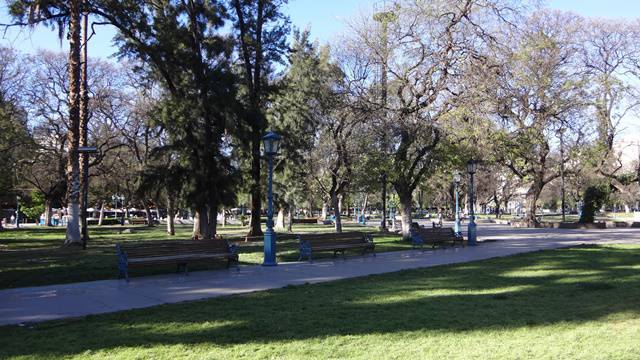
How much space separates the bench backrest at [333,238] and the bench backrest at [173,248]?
2894 millimetres

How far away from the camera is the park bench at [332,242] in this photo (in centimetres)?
1593

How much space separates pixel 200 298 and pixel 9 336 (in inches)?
129

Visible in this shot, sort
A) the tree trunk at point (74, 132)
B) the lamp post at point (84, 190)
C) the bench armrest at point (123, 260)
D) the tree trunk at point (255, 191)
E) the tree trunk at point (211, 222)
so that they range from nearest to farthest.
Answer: the bench armrest at point (123, 260) → the lamp post at point (84, 190) → the tree trunk at point (74, 132) → the tree trunk at point (211, 222) → the tree trunk at point (255, 191)

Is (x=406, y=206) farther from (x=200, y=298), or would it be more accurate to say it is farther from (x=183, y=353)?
(x=183, y=353)

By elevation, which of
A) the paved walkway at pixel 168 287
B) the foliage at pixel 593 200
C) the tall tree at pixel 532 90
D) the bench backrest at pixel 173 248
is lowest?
the paved walkway at pixel 168 287

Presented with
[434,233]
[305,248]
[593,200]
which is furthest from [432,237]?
[593,200]

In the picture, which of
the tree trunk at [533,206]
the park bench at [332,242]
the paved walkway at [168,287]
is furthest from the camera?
the tree trunk at [533,206]

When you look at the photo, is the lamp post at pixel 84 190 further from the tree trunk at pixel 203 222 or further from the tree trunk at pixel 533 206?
the tree trunk at pixel 533 206

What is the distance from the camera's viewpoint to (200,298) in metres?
9.53

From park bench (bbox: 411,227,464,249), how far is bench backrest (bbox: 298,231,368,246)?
2450 mm

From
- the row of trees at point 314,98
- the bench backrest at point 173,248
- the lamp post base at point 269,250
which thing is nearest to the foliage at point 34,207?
the row of trees at point 314,98

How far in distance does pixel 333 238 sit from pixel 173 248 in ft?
18.5

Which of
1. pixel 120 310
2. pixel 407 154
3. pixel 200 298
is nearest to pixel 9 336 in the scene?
pixel 120 310

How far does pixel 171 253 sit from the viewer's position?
13.2 m
